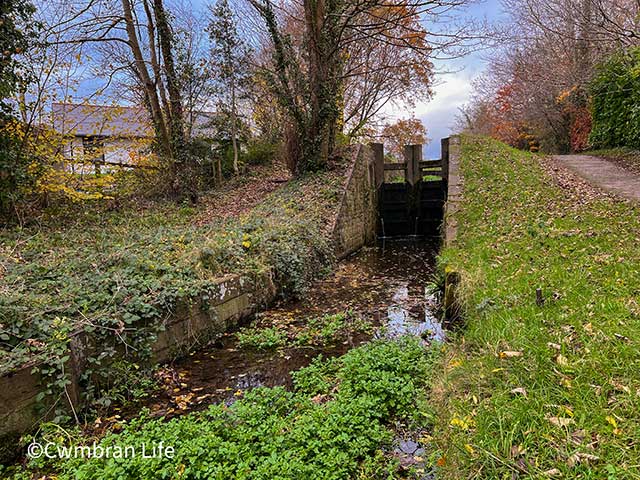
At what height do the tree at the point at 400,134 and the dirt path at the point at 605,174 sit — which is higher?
the tree at the point at 400,134

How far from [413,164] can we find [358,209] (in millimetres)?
3555

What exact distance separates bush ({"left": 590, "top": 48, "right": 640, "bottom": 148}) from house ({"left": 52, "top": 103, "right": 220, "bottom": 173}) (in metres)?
14.6

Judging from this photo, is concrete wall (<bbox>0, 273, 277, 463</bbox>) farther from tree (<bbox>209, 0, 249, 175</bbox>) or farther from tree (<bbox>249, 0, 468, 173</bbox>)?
tree (<bbox>209, 0, 249, 175</bbox>)

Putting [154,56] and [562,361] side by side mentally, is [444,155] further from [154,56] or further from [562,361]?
[562,361]

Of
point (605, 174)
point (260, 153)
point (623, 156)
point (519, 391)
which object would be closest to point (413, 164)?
point (605, 174)

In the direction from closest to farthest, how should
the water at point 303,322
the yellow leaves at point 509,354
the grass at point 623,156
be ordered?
the yellow leaves at point 509,354 < the water at point 303,322 < the grass at point 623,156

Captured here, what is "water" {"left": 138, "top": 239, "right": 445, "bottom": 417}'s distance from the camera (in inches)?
149

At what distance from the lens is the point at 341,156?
12.9m

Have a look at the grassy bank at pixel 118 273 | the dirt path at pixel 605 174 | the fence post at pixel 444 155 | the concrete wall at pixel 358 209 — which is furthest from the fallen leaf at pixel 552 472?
the fence post at pixel 444 155

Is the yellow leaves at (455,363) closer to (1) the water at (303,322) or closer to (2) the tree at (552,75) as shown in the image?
(1) the water at (303,322)

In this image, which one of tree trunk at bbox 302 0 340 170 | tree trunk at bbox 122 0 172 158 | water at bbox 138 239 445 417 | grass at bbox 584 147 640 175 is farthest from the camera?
tree trunk at bbox 302 0 340 170

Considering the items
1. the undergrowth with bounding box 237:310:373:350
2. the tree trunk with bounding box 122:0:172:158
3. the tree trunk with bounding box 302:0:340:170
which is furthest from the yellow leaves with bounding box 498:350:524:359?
the tree trunk with bounding box 122:0:172:158

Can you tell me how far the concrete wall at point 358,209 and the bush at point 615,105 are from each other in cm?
800

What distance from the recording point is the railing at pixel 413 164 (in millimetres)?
13531
